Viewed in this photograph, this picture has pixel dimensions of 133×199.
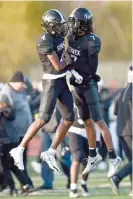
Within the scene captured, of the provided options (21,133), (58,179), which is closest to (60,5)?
(58,179)

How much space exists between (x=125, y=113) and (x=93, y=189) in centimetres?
148

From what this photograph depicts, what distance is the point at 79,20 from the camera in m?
13.4

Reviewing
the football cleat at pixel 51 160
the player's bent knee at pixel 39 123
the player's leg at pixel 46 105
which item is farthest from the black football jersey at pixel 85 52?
the football cleat at pixel 51 160

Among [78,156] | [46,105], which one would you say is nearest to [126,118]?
[78,156]

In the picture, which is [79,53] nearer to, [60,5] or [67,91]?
[67,91]

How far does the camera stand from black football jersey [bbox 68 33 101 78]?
13.5 metres

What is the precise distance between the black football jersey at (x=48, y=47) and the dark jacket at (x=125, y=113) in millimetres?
4014

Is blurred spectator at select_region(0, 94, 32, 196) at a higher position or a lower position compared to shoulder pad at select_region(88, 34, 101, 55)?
lower

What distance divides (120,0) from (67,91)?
1495 inches

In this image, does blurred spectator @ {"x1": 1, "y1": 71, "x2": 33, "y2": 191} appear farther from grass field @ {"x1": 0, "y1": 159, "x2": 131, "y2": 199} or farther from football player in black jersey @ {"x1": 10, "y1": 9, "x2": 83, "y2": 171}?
football player in black jersey @ {"x1": 10, "y1": 9, "x2": 83, "y2": 171}

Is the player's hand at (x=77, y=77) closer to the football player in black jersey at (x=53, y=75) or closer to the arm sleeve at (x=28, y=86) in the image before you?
the football player in black jersey at (x=53, y=75)

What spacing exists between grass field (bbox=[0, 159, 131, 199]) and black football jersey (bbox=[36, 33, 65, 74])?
3148mm

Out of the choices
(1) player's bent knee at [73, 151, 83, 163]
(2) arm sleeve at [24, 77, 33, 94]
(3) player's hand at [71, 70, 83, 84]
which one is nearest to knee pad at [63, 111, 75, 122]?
(3) player's hand at [71, 70, 83, 84]

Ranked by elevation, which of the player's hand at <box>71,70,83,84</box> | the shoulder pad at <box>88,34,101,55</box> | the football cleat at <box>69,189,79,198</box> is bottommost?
the football cleat at <box>69,189,79,198</box>
